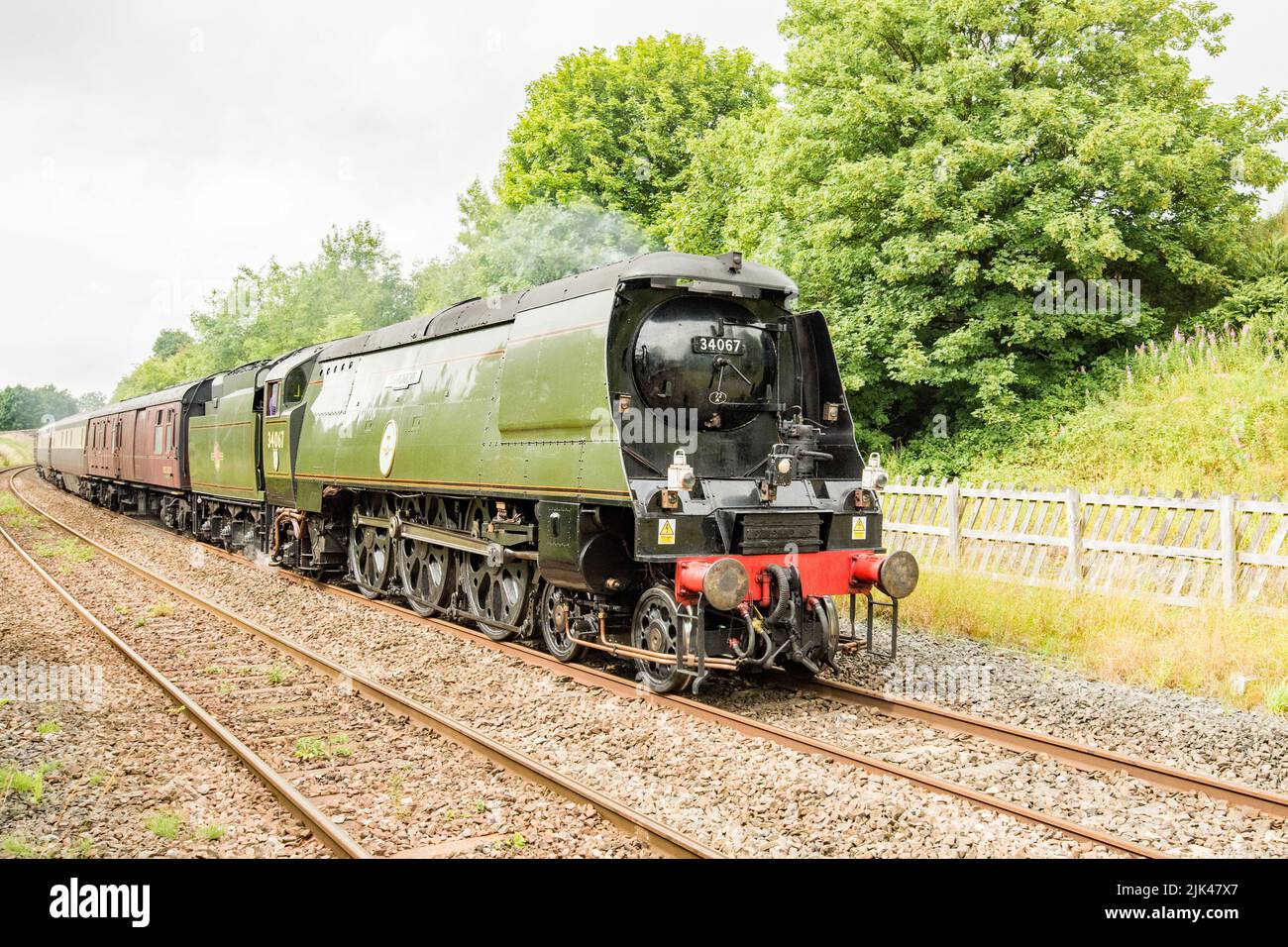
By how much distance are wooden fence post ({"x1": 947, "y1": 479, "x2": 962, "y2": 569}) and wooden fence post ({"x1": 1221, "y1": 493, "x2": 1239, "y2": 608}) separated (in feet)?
10.7

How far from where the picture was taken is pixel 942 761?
5.67 metres

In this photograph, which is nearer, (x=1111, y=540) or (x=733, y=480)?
(x=733, y=480)

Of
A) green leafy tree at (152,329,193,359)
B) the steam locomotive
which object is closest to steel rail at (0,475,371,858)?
the steam locomotive

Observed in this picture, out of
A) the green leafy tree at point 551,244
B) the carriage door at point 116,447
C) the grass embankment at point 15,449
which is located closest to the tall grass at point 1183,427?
the green leafy tree at point 551,244

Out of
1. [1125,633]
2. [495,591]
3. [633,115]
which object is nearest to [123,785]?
[495,591]

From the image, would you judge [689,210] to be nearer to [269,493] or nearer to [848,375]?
[848,375]

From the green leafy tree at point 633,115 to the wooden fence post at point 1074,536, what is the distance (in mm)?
16592

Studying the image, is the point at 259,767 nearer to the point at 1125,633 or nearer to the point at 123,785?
the point at 123,785

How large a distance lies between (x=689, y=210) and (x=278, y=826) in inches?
714

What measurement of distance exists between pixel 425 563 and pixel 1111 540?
744 centimetres

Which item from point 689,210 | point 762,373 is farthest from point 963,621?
point 689,210

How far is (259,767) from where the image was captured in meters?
5.51

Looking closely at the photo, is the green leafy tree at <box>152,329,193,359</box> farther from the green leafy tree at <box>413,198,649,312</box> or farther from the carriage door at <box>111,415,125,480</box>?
the green leafy tree at <box>413,198,649,312</box>

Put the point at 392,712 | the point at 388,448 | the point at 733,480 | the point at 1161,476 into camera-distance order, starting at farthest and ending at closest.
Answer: the point at 1161,476 → the point at 388,448 → the point at 733,480 → the point at 392,712
